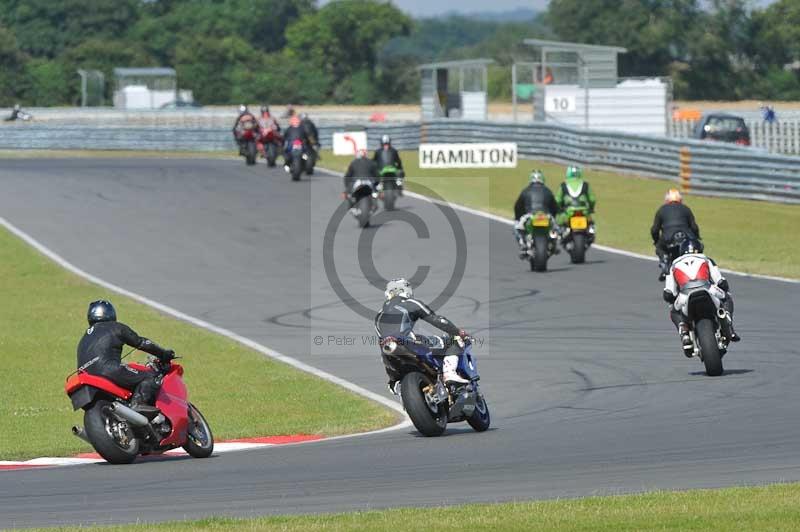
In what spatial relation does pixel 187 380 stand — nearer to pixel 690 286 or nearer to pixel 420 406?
pixel 420 406

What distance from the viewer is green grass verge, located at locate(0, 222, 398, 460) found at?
1352 centimetres

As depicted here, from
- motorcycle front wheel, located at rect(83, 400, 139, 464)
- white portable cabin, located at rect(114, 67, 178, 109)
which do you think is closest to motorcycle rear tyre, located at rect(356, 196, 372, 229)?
motorcycle front wheel, located at rect(83, 400, 139, 464)

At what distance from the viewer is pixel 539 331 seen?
18.7m

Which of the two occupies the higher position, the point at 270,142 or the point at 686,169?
the point at 270,142

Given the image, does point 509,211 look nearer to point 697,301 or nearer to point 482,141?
point 482,141

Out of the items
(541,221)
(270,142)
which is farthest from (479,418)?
(270,142)

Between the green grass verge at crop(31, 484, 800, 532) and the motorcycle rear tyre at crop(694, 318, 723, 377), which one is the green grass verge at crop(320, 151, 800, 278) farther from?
the green grass verge at crop(31, 484, 800, 532)

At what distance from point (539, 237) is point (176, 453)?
1222 centimetres

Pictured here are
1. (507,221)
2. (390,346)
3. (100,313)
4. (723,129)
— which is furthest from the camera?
(723,129)

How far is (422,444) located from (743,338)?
21.2 ft

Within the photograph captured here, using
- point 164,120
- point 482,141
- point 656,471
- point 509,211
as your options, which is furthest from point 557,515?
point 164,120

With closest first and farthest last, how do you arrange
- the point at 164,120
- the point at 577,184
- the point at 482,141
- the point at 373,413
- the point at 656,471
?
1. the point at 656,471
2. the point at 373,413
3. the point at 577,184
4. the point at 482,141
5. the point at 164,120

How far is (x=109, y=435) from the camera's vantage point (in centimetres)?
1141

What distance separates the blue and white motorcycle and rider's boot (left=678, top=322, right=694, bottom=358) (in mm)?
3709
